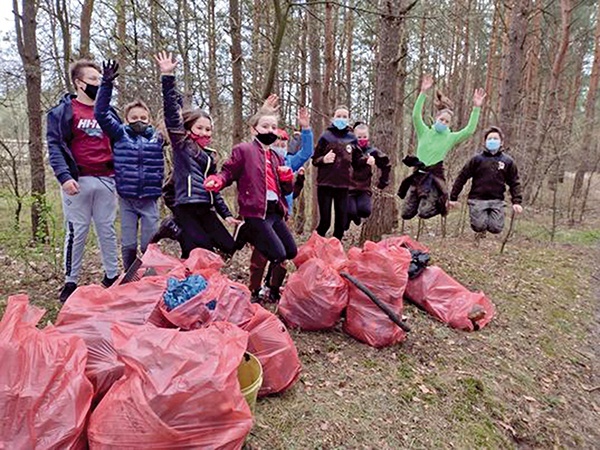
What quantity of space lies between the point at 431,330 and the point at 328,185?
1862 millimetres

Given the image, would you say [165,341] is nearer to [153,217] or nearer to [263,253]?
[263,253]

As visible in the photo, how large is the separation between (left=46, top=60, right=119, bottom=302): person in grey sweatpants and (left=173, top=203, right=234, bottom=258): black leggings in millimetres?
597

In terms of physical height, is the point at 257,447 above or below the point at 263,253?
below

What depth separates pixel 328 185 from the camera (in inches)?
192

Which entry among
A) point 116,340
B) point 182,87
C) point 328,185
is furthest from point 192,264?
point 182,87

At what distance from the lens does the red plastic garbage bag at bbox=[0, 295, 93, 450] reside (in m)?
1.74

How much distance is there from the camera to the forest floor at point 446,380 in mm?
2705

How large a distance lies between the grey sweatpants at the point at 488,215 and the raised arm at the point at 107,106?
468 cm

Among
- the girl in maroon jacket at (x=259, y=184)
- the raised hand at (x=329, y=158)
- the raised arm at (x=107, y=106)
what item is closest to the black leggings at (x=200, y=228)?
the girl in maroon jacket at (x=259, y=184)

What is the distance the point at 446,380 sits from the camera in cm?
342

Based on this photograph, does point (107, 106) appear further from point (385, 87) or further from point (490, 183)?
point (490, 183)

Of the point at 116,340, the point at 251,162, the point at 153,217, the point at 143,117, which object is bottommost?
the point at 116,340

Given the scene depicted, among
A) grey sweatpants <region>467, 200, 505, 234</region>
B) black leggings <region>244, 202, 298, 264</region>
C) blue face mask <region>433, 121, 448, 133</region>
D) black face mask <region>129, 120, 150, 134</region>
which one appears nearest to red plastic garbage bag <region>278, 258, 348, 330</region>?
black leggings <region>244, 202, 298, 264</region>

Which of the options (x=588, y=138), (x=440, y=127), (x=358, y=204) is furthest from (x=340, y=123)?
(x=588, y=138)
